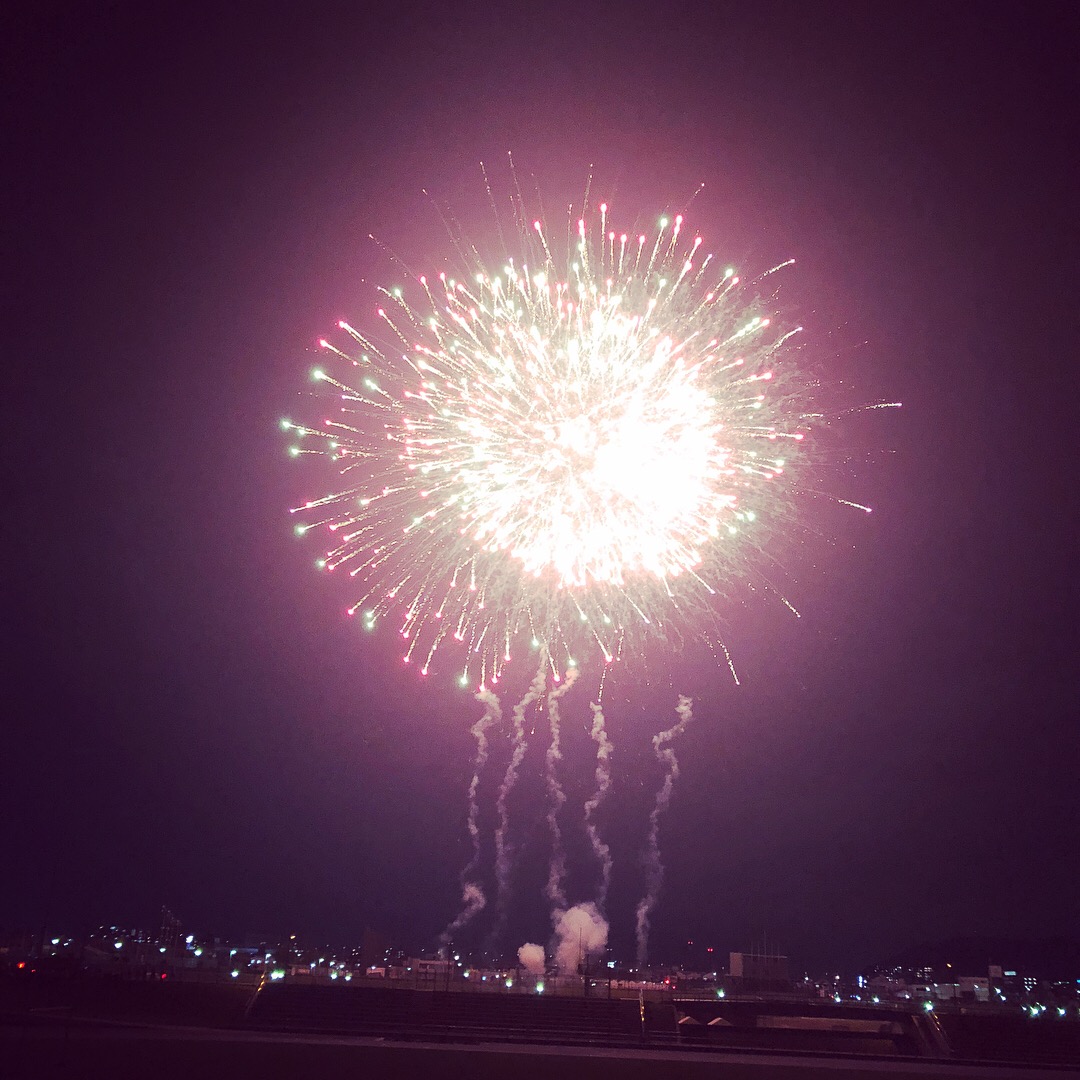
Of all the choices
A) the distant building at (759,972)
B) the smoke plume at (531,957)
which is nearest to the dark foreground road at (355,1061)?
the distant building at (759,972)

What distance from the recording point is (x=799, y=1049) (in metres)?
22.0

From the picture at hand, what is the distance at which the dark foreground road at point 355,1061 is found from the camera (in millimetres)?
14250

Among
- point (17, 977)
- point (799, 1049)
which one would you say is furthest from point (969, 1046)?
point (17, 977)

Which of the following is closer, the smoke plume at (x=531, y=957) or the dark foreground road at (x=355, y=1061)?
the dark foreground road at (x=355, y=1061)

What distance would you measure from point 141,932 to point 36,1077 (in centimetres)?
8108

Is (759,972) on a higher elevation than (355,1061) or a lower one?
higher

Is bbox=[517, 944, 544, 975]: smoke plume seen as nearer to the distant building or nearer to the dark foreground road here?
the distant building

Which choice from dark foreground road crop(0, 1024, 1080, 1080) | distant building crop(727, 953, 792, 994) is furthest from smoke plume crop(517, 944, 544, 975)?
dark foreground road crop(0, 1024, 1080, 1080)

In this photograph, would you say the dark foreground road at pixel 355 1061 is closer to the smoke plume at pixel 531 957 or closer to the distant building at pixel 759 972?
the distant building at pixel 759 972

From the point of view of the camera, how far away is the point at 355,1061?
16453mm

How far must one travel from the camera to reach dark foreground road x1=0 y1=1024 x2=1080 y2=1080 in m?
14.2

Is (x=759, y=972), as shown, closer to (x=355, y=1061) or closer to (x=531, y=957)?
(x=531, y=957)

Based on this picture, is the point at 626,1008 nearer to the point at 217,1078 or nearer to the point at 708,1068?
the point at 708,1068

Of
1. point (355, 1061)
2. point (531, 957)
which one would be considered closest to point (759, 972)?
point (531, 957)
